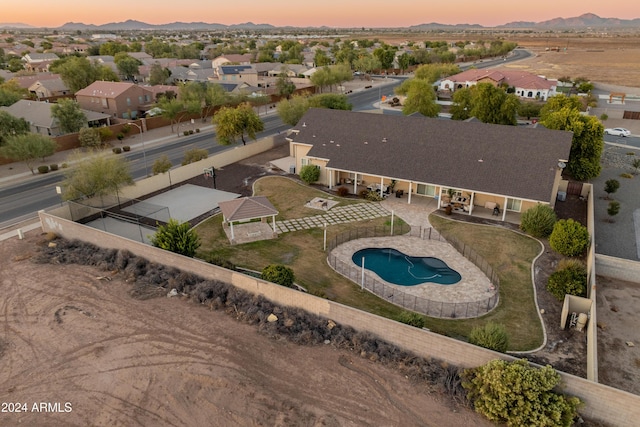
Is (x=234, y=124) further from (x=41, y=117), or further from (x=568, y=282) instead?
(x=568, y=282)

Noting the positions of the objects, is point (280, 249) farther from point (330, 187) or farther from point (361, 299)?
point (330, 187)

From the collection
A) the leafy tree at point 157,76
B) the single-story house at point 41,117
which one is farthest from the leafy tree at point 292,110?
the leafy tree at point 157,76

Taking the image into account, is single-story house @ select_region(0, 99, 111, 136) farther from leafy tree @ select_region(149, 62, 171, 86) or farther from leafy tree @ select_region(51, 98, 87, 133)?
leafy tree @ select_region(149, 62, 171, 86)

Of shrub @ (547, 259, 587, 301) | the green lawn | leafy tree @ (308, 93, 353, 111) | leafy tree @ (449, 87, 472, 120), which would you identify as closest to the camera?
the green lawn

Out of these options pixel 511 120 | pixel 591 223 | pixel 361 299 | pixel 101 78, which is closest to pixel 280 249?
pixel 361 299

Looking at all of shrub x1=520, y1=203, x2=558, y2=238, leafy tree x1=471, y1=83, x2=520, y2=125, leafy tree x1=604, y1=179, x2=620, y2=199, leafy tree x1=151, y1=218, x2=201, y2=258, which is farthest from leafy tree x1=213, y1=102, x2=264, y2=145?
leafy tree x1=604, y1=179, x2=620, y2=199

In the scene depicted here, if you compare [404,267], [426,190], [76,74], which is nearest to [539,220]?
[426,190]
